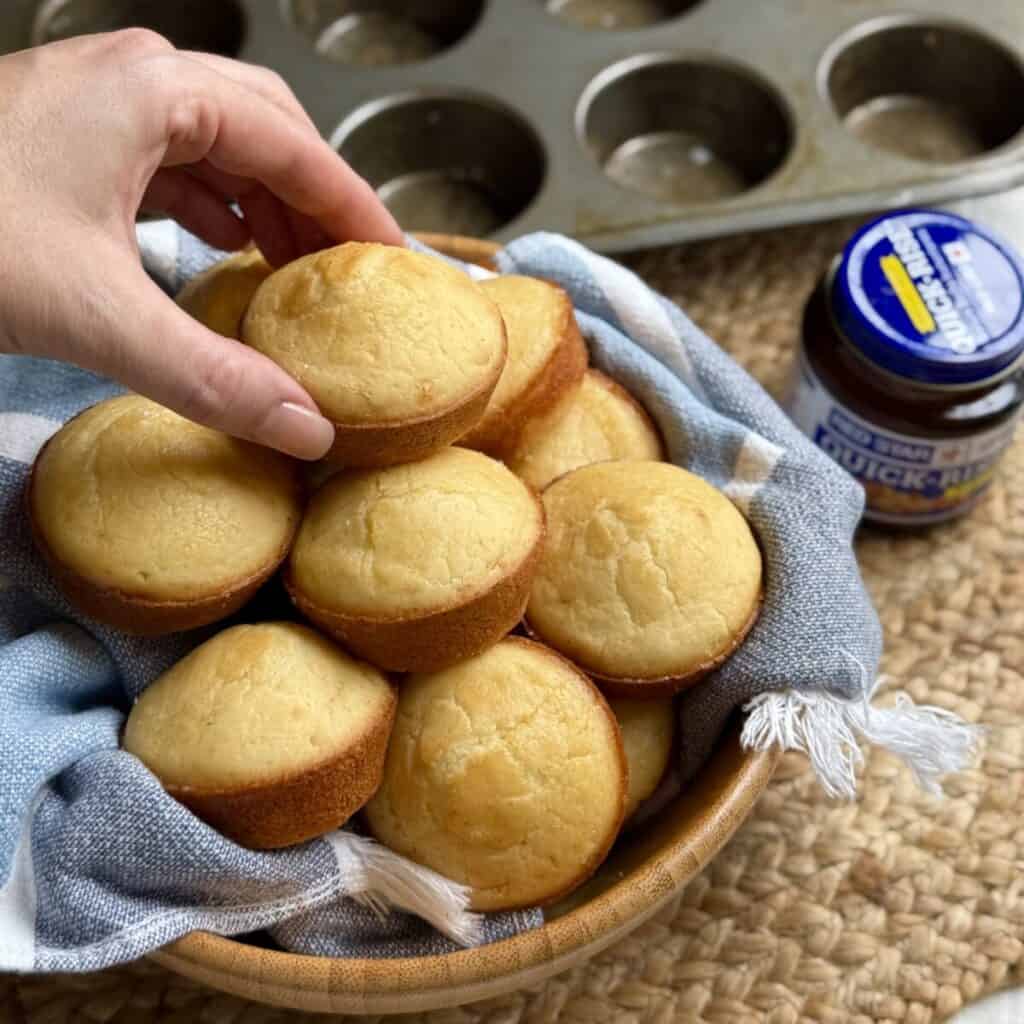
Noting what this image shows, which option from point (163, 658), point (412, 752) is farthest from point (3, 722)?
point (412, 752)

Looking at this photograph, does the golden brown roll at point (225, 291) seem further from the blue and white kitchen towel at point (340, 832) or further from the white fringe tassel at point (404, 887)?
the white fringe tassel at point (404, 887)

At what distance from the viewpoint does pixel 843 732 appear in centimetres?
97

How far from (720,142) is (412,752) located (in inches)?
43.9

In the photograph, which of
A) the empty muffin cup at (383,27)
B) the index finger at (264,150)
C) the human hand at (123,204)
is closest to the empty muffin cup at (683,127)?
the empty muffin cup at (383,27)

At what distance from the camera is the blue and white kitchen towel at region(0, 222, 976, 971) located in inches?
32.9

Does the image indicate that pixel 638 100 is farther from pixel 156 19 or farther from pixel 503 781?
pixel 503 781

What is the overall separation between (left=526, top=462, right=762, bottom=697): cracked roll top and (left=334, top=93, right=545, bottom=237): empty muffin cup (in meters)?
0.71

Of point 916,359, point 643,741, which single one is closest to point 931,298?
point 916,359

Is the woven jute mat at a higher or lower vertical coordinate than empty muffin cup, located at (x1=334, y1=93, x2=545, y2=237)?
lower

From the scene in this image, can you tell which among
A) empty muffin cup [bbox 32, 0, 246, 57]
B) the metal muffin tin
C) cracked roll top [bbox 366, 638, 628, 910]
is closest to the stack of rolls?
cracked roll top [bbox 366, 638, 628, 910]

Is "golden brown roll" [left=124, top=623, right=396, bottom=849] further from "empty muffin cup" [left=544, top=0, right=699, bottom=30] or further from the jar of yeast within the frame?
"empty muffin cup" [left=544, top=0, right=699, bottom=30]

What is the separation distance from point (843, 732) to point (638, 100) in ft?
3.34

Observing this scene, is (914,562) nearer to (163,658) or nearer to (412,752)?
(412,752)

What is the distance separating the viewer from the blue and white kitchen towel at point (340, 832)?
2.74 feet
